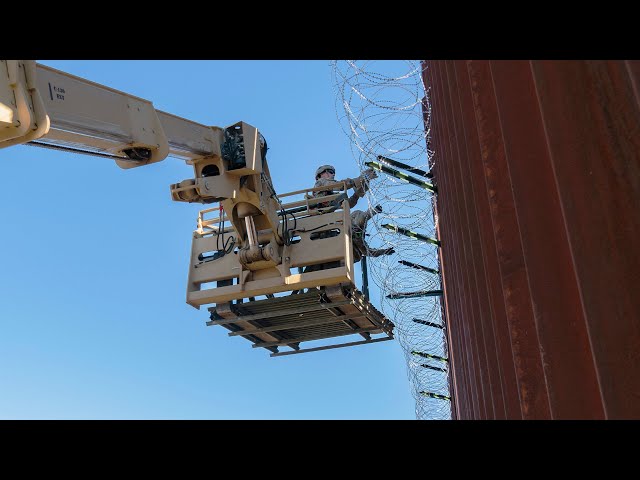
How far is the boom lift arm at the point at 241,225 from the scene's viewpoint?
8.72 metres

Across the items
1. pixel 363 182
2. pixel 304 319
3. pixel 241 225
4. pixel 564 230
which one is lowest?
pixel 564 230

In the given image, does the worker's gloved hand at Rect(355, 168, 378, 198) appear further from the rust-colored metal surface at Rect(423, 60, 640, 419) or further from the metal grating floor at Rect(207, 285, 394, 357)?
the rust-colored metal surface at Rect(423, 60, 640, 419)

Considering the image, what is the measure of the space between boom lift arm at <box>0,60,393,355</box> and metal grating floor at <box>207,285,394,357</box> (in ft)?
0.06

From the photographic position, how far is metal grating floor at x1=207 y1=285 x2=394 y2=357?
10.8m

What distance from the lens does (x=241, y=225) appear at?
11.2m

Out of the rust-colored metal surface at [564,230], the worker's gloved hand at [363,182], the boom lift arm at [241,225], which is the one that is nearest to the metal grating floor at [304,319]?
the boom lift arm at [241,225]

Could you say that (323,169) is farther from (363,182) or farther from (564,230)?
(564,230)

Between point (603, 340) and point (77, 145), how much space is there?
731 centimetres

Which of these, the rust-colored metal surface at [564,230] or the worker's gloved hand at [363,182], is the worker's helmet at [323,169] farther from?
the rust-colored metal surface at [564,230]

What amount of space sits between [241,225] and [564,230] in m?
8.51

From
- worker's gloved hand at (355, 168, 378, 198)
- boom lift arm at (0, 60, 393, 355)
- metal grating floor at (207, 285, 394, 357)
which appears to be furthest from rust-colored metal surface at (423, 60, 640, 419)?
worker's gloved hand at (355, 168, 378, 198)

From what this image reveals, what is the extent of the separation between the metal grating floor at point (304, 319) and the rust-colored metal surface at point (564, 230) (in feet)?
20.1

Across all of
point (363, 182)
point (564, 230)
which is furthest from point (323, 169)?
point (564, 230)
